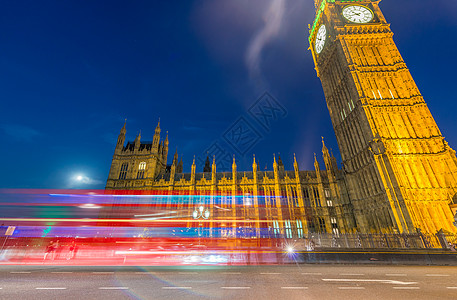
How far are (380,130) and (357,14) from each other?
28068mm

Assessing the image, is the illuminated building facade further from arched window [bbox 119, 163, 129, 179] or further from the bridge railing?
the bridge railing

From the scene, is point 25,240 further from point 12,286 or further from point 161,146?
point 161,146

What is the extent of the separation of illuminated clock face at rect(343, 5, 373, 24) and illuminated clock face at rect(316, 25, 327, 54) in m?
4.53

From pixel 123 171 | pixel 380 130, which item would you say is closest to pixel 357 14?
pixel 380 130

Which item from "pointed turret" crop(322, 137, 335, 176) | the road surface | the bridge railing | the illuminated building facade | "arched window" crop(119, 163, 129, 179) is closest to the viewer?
the road surface

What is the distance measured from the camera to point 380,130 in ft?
93.1

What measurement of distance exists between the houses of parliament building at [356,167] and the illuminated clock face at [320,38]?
291 millimetres

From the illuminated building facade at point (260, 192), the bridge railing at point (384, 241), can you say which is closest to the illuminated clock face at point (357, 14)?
the illuminated building facade at point (260, 192)

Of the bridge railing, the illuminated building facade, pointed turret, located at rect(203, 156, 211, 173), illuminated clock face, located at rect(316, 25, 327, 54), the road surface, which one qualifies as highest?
illuminated clock face, located at rect(316, 25, 327, 54)

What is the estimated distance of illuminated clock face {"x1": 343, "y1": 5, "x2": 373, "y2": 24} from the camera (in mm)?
38281

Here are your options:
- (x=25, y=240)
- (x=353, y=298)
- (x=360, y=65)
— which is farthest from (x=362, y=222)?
(x=25, y=240)

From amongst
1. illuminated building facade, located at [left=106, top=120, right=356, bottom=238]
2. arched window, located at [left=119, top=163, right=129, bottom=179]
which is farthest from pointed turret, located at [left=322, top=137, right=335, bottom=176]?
arched window, located at [left=119, top=163, right=129, bottom=179]

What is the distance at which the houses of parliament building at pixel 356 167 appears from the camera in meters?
25.1

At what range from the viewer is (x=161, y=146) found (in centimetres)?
5306
